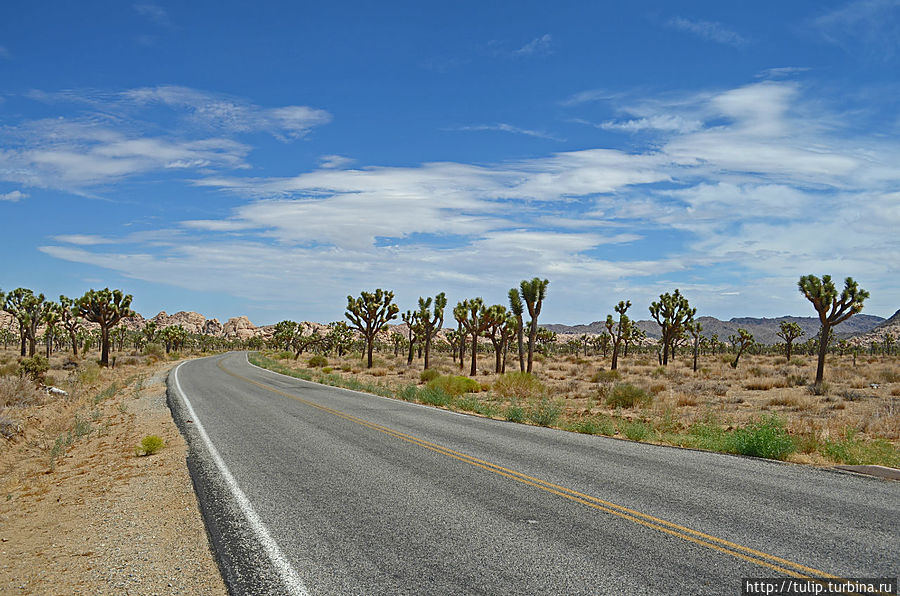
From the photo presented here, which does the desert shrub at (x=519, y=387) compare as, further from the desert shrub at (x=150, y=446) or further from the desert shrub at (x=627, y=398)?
the desert shrub at (x=150, y=446)

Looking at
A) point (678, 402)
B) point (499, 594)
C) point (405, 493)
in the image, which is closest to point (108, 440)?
point (405, 493)

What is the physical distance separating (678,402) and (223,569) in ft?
65.5

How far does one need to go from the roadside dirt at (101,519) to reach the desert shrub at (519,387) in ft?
47.3

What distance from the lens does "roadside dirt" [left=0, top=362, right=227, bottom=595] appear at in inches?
209

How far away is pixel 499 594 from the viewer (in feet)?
15.0

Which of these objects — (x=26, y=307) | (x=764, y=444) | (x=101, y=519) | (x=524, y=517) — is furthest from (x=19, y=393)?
(x=26, y=307)

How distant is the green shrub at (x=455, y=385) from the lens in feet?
80.3

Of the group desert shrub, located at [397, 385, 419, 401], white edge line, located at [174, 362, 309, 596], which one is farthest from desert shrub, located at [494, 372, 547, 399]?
white edge line, located at [174, 362, 309, 596]

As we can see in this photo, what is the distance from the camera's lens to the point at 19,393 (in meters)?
22.8

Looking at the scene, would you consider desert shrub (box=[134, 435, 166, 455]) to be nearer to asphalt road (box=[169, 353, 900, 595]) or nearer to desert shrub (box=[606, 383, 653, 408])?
asphalt road (box=[169, 353, 900, 595])

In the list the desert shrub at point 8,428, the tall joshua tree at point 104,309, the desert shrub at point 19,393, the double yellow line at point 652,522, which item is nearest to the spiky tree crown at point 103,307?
the tall joshua tree at point 104,309

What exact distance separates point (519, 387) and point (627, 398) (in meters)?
5.60

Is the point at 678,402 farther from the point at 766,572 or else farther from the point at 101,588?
the point at 101,588

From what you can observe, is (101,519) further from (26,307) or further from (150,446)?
(26,307)
